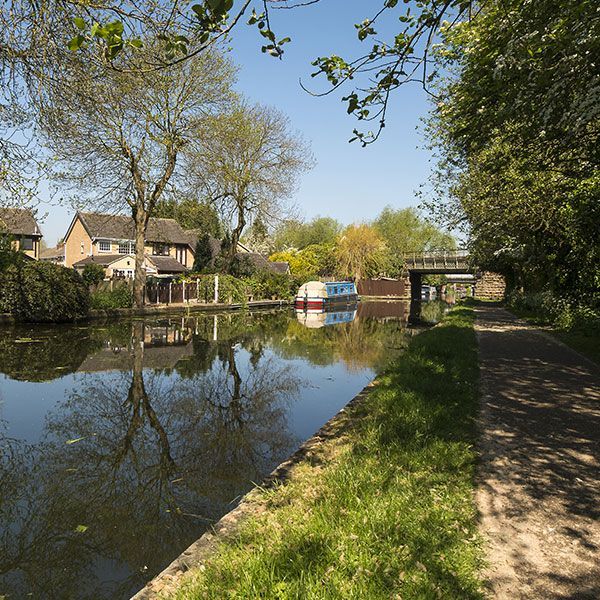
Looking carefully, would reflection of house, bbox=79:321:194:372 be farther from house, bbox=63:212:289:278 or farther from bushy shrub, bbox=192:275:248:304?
house, bbox=63:212:289:278

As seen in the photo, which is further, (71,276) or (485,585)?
(71,276)

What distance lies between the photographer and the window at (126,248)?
47844 mm

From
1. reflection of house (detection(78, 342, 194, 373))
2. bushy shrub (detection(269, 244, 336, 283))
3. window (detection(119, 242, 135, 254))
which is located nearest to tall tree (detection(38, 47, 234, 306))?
reflection of house (detection(78, 342, 194, 373))

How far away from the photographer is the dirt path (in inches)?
109

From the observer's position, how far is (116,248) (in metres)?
48.2

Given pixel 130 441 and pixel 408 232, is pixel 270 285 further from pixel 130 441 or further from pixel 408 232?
pixel 408 232

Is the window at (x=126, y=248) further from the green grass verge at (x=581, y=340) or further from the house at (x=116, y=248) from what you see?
the green grass verge at (x=581, y=340)

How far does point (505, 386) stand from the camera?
310 inches

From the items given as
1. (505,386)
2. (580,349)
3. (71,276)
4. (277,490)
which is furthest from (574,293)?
(71,276)

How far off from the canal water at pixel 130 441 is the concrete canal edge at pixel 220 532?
0.37 meters

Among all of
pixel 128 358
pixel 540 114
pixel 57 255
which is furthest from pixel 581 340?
pixel 57 255

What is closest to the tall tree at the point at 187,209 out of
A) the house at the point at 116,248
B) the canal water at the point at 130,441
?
the canal water at the point at 130,441

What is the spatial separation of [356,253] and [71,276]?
45.1 m

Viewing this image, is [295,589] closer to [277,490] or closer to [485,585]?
[485,585]
